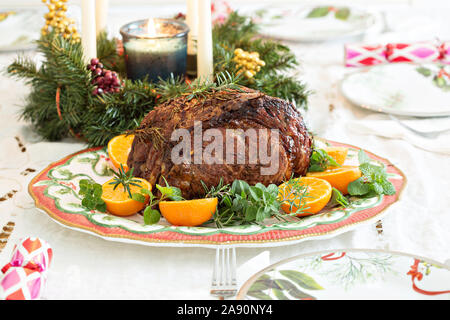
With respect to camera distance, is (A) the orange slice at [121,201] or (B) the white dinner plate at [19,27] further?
(B) the white dinner plate at [19,27]

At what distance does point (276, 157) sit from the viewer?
44.0 inches

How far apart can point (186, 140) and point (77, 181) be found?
270mm

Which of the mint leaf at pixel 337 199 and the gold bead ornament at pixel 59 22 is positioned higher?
the gold bead ornament at pixel 59 22

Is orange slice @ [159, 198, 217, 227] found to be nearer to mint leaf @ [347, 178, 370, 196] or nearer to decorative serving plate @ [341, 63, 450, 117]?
mint leaf @ [347, 178, 370, 196]

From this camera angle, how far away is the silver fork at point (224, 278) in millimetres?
877

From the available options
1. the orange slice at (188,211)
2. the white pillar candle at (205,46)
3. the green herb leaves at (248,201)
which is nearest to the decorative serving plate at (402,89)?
the white pillar candle at (205,46)

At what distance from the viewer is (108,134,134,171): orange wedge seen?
4.16 feet

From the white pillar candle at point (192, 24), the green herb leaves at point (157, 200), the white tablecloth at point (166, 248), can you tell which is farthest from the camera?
the white pillar candle at point (192, 24)

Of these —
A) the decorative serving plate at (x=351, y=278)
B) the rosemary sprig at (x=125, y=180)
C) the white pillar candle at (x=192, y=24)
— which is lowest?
the decorative serving plate at (x=351, y=278)

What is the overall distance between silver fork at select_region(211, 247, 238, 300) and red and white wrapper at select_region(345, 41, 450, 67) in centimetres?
129

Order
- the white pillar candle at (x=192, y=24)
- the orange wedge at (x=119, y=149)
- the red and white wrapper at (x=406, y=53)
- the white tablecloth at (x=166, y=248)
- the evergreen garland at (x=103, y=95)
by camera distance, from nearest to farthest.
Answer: the white tablecloth at (x=166, y=248) → the orange wedge at (x=119, y=149) → the evergreen garland at (x=103, y=95) → the white pillar candle at (x=192, y=24) → the red and white wrapper at (x=406, y=53)

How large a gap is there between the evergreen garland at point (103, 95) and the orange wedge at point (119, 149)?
5 cm

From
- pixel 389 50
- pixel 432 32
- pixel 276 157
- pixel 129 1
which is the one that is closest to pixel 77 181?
pixel 276 157

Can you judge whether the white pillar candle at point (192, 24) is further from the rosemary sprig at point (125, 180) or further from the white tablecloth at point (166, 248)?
the rosemary sprig at point (125, 180)
